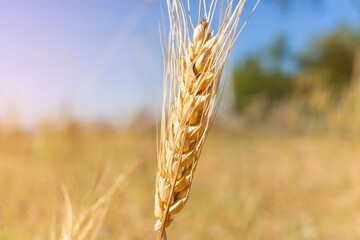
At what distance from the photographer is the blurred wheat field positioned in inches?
62.1

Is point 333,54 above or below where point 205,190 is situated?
below

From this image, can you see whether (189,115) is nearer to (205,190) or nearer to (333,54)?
(205,190)

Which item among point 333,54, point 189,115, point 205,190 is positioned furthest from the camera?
point 333,54

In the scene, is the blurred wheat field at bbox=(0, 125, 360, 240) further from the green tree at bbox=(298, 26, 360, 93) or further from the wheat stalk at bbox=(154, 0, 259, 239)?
the green tree at bbox=(298, 26, 360, 93)

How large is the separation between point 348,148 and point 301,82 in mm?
656

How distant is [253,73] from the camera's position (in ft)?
40.9

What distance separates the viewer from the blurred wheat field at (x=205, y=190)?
62.1 inches

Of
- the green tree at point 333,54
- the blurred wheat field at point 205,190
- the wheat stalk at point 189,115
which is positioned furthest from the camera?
the green tree at point 333,54

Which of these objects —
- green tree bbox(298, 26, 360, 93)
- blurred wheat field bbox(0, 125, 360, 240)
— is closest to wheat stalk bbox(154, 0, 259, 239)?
blurred wheat field bbox(0, 125, 360, 240)

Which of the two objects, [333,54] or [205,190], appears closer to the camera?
[205,190]

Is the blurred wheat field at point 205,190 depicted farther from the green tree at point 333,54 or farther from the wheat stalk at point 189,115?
the green tree at point 333,54

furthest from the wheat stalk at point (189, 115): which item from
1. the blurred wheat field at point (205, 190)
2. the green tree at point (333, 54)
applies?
the green tree at point (333, 54)

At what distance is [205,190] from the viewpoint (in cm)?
249

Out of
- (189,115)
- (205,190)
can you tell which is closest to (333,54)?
(205,190)
